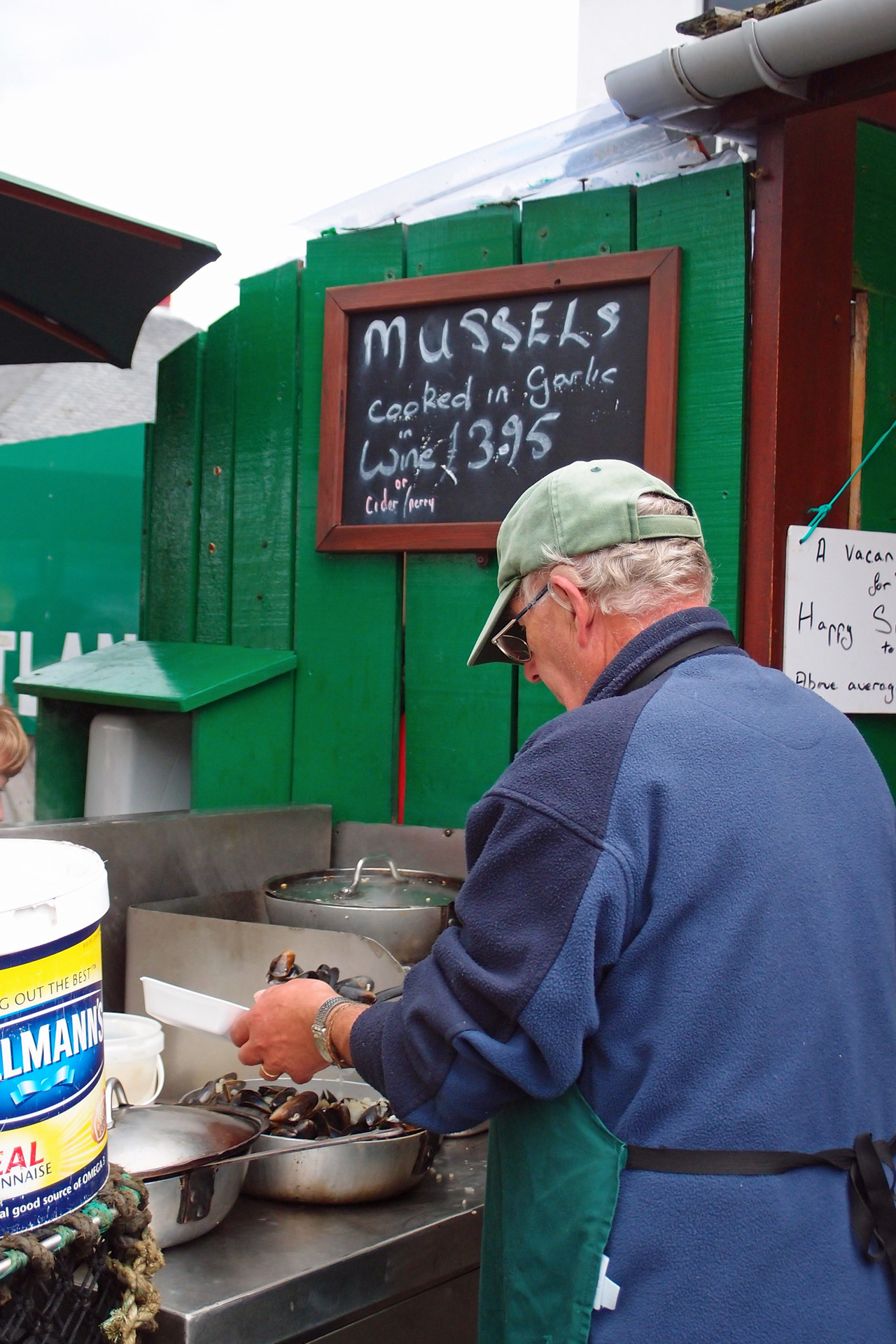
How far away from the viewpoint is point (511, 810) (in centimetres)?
136

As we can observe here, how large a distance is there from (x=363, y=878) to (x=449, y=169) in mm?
1805

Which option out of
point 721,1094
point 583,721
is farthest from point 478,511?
point 721,1094

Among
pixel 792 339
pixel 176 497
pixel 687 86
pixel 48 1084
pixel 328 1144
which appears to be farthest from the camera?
pixel 176 497

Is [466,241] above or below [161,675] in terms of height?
above

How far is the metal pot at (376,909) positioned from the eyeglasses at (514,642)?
2.43 feet

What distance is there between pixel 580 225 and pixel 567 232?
4cm

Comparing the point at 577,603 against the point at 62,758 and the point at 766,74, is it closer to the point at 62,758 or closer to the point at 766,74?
the point at 766,74

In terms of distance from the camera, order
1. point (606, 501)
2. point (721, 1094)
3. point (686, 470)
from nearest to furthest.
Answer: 1. point (721, 1094)
2. point (606, 501)
3. point (686, 470)

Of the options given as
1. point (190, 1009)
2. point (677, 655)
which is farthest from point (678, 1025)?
point (190, 1009)

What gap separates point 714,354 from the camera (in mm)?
2668

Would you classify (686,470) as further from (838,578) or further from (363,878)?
(363,878)

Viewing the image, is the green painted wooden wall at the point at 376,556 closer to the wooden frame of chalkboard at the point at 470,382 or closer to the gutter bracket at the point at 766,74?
the wooden frame of chalkboard at the point at 470,382

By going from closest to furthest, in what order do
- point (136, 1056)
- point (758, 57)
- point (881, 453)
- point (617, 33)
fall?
point (136, 1056)
point (758, 57)
point (881, 453)
point (617, 33)

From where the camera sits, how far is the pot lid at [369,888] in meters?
2.55
